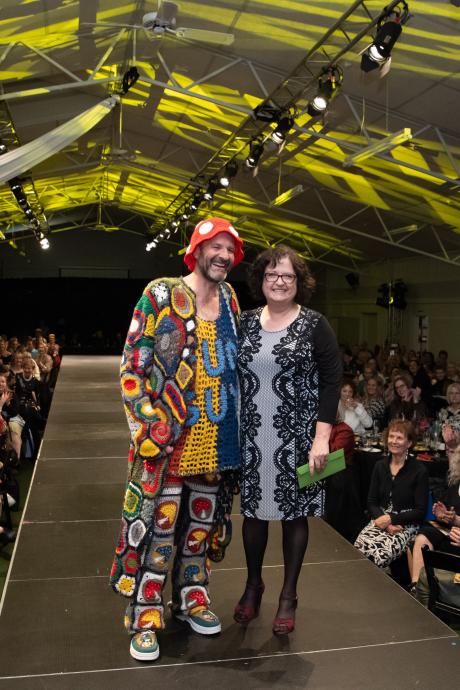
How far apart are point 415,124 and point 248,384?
567 centimetres

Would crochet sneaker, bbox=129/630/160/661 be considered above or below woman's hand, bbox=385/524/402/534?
above

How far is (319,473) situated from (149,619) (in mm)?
603

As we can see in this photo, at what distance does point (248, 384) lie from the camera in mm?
2033

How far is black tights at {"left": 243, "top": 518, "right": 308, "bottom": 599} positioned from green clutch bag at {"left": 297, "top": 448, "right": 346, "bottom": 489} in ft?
0.42

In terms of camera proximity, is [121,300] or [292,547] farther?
[121,300]

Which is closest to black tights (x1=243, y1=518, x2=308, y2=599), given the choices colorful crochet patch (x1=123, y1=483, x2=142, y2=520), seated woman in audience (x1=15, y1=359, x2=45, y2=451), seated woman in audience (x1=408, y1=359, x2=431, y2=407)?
colorful crochet patch (x1=123, y1=483, x2=142, y2=520)

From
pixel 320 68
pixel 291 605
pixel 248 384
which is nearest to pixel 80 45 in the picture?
pixel 320 68

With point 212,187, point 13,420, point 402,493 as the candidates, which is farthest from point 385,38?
point 212,187

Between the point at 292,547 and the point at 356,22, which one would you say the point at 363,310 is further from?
the point at 292,547

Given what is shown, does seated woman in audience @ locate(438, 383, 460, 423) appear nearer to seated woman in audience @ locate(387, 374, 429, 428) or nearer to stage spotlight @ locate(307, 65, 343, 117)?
seated woman in audience @ locate(387, 374, 429, 428)

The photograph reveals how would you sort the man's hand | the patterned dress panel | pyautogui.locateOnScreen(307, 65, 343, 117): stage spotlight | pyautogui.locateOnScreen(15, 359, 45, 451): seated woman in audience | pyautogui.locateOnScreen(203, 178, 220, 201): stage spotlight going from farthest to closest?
pyautogui.locateOnScreen(203, 178, 220, 201): stage spotlight, pyautogui.locateOnScreen(15, 359, 45, 451): seated woman in audience, pyautogui.locateOnScreen(307, 65, 343, 117): stage spotlight, the man's hand, the patterned dress panel

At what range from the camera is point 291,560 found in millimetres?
2035

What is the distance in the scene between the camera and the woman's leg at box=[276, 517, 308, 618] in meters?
2.01

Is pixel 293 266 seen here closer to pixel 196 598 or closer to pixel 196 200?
pixel 196 598
